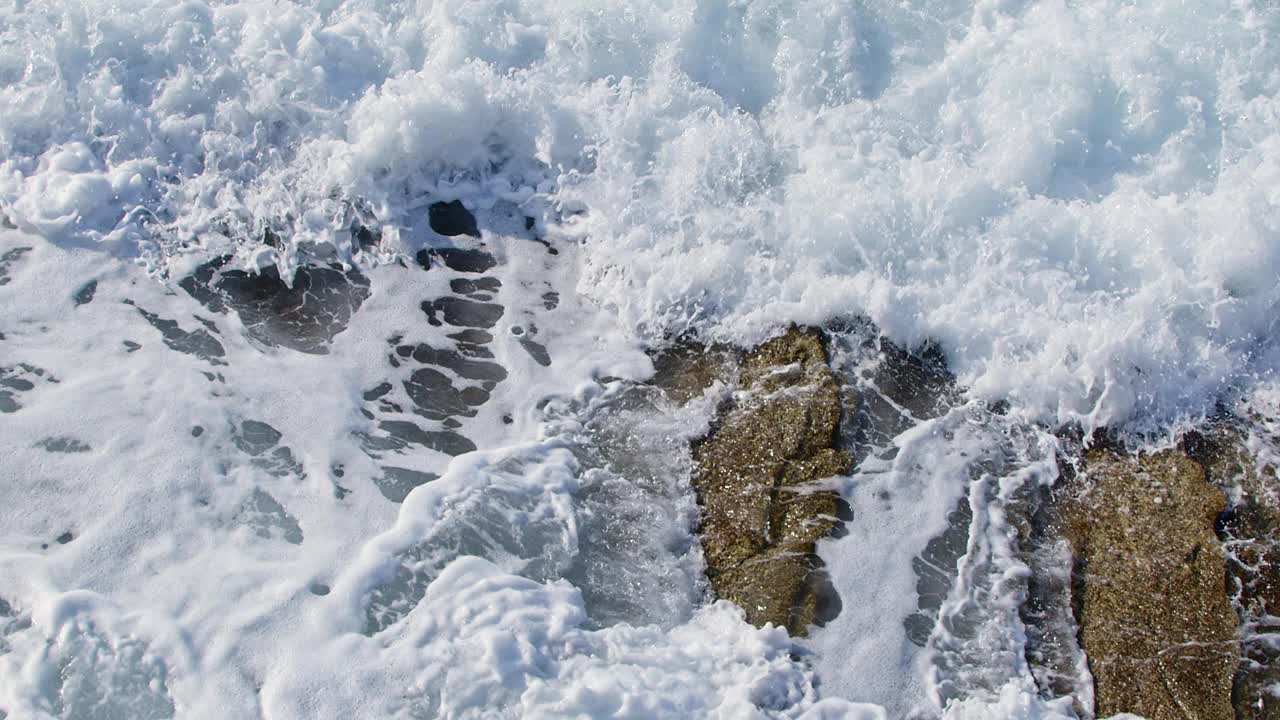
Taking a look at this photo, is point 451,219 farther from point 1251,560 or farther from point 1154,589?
point 1251,560

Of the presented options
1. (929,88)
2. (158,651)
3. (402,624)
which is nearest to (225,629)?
(158,651)

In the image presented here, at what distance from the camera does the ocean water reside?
177 inches

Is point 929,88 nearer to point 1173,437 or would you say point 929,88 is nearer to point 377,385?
point 1173,437

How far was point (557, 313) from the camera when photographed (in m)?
6.14

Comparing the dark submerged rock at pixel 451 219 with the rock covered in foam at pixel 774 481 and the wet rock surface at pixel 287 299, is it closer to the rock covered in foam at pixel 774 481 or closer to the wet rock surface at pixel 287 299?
the wet rock surface at pixel 287 299

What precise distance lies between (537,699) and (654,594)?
0.77 m

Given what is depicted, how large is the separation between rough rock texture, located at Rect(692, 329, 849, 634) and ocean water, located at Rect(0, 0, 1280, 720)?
0.42ft

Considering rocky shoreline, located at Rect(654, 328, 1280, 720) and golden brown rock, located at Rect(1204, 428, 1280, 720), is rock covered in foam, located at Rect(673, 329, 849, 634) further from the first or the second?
golden brown rock, located at Rect(1204, 428, 1280, 720)

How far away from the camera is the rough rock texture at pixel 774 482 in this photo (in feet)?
15.7

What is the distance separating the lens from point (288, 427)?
5406 millimetres

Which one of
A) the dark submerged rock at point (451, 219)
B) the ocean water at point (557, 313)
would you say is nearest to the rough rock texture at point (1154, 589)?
the ocean water at point (557, 313)

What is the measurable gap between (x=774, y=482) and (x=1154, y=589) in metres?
1.84

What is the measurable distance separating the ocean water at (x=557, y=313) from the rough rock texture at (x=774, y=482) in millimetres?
128

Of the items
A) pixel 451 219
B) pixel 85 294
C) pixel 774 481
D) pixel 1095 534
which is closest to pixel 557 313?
pixel 451 219
